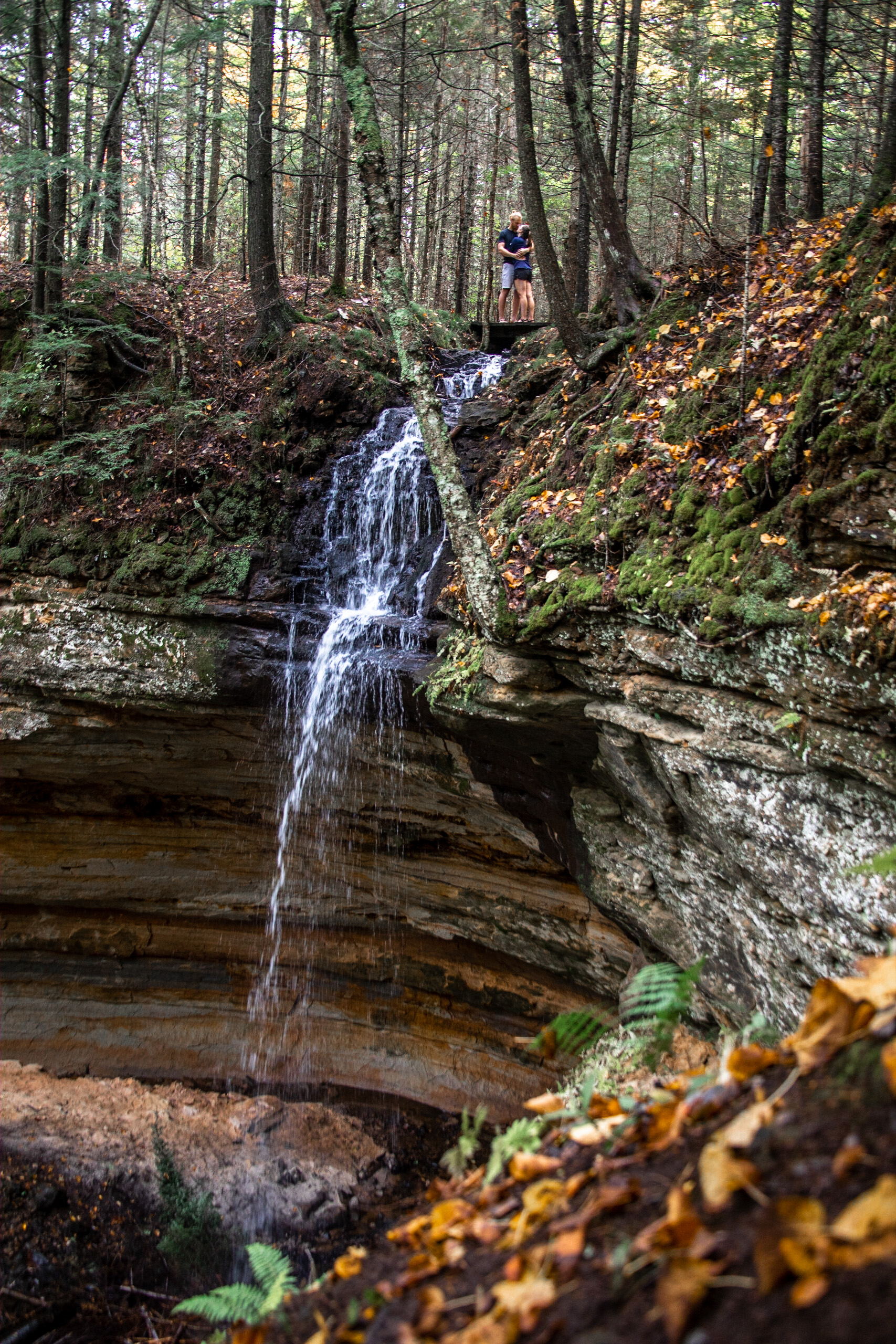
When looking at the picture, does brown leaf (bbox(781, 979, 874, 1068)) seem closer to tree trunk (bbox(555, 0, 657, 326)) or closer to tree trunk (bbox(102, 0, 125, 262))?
A: tree trunk (bbox(555, 0, 657, 326))

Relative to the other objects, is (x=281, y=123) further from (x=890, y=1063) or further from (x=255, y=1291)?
(x=890, y=1063)

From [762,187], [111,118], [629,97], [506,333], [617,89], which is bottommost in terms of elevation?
[506,333]

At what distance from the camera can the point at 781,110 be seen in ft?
25.1

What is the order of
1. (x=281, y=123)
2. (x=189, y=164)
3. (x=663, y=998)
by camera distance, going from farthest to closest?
(x=189, y=164)
(x=281, y=123)
(x=663, y=998)

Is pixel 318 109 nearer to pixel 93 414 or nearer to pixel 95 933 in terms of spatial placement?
pixel 93 414

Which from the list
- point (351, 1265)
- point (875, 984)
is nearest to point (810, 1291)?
point (875, 984)

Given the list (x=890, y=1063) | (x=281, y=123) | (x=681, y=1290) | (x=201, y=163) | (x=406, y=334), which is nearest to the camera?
(x=681, y=1290)

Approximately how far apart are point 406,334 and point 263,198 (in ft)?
21.8

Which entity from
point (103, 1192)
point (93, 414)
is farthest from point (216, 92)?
point (103, 1192)

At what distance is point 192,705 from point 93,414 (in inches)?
187

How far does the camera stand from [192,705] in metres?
8.14

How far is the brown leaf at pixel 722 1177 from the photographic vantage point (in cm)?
144

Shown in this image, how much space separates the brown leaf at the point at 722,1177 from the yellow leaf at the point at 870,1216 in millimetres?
213

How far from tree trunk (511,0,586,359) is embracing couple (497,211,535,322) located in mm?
4443
